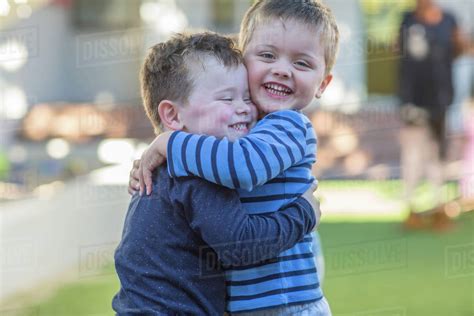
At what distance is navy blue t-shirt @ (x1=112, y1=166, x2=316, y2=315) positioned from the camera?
204cm

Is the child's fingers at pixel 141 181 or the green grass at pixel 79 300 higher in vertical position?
the child's fingers at pixel 141 181

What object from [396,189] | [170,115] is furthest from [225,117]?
[396,189]

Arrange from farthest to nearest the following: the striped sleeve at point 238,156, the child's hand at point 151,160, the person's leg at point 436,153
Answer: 1. the person's leg at point 436,153
2. the child's hand at point 151,160
3. the striped sleeve at point 238,156

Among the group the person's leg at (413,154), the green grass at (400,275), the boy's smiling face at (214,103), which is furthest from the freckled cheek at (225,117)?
the person's leg at (413,154)

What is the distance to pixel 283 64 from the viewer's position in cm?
220

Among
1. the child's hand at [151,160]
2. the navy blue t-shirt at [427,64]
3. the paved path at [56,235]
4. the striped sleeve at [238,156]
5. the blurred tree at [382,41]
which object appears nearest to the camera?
the striped sleeve at [238,156]

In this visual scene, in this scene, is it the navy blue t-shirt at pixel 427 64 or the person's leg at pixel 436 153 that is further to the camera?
the navy blue t-shirt at pixel 427 64

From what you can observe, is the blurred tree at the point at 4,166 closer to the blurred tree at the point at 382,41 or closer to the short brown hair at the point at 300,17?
the blurred tree at the point at 382,41

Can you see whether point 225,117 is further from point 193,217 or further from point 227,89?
point 193,217

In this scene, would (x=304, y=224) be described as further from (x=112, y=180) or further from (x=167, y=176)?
(x=112, y=180)

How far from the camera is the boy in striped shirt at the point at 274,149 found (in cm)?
201

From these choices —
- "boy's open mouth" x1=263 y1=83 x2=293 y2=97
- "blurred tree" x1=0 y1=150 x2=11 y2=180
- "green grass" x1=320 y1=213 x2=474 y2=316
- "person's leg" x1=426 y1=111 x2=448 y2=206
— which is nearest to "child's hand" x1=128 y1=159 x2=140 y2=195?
"boy's open mouth" x1=263 y1=83 x2=293 y2=97

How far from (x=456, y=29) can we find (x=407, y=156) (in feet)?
4.47

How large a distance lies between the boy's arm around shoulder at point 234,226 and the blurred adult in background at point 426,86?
5.74m
